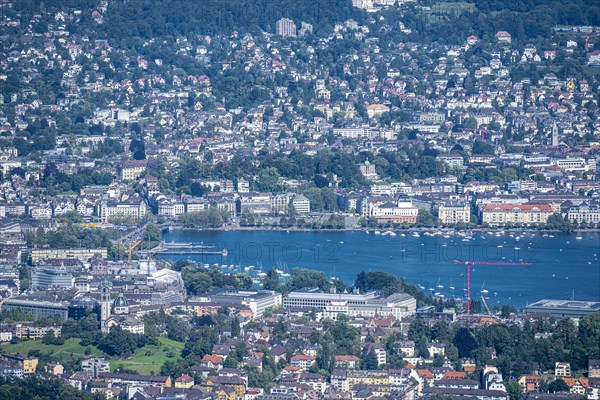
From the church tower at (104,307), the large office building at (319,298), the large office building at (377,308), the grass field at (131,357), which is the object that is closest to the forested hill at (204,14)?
the large office building at (319,298)

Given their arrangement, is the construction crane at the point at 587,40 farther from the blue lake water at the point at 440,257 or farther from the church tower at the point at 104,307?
the church tower at the point at 104,307

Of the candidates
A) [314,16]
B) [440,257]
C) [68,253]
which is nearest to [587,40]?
[314,16]

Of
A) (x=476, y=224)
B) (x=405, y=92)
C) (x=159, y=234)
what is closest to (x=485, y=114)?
(x=405, y=92)

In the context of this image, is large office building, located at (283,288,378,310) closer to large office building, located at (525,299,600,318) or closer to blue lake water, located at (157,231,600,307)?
blue lake water, located at (157,231,600,307)

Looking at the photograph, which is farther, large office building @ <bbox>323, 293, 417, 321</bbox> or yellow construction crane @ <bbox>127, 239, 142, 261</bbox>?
yellow construction crane @ <bbox>127, 239, 142, 261</bbox>

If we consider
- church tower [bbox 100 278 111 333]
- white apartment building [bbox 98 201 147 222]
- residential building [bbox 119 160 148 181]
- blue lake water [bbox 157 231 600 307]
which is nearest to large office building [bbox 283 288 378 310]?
blue lake water [bbox 157 231 600 307]
